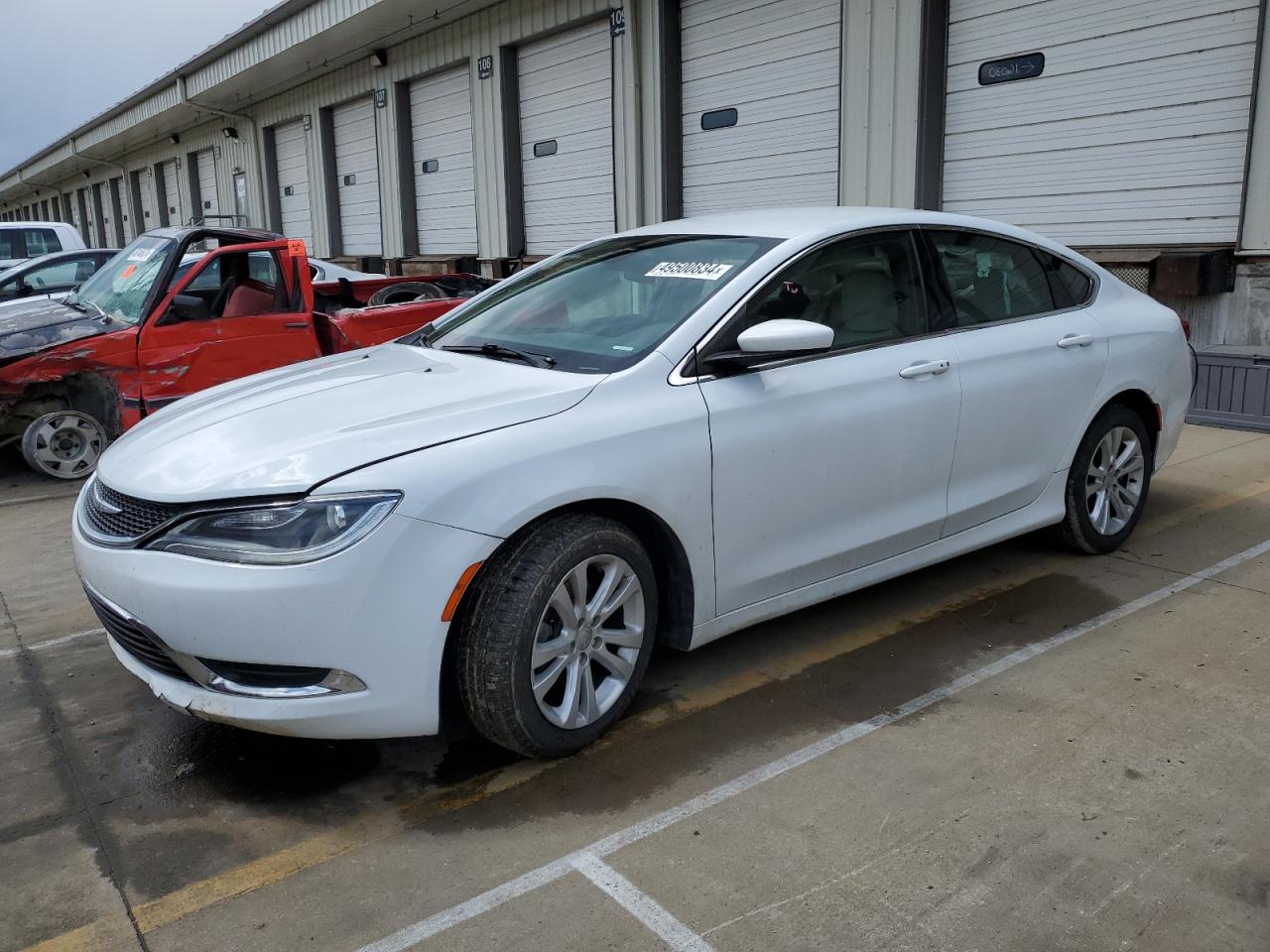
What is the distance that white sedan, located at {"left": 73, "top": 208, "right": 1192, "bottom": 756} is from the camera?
Answer: 2750 mm

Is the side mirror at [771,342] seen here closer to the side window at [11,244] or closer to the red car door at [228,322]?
the red car door at [228,322]

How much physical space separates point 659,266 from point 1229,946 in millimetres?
2702

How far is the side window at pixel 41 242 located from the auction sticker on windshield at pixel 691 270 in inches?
514

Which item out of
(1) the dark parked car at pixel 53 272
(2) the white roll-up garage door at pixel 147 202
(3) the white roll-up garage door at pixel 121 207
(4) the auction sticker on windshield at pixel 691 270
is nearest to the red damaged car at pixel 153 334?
(1) the dark parked car at pixel 53 272

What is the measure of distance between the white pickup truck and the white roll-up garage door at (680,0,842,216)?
26.9ft

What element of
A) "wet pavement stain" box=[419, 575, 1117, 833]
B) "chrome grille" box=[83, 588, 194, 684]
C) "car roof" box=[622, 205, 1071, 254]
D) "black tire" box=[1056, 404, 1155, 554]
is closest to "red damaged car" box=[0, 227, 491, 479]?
"car roof" box=[622, 205, 1071, 254]

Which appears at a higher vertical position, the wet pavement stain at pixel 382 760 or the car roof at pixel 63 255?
the car roof at pixel 63 255

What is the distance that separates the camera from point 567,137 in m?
14.6

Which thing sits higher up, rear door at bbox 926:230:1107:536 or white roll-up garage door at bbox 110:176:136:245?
white roll-up garage door at bbox 110:176:136:245

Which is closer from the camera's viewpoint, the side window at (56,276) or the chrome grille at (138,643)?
the chrome grille at (138,643)

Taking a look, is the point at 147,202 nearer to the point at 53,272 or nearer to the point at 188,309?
the point at 53,272

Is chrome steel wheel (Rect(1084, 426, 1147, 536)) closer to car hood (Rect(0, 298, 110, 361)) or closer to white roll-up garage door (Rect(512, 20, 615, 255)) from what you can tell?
car hood (Rect(0, 298, 110, 361))

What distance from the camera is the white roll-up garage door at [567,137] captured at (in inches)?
547

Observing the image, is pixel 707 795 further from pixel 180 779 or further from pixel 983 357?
pixel 983 357
